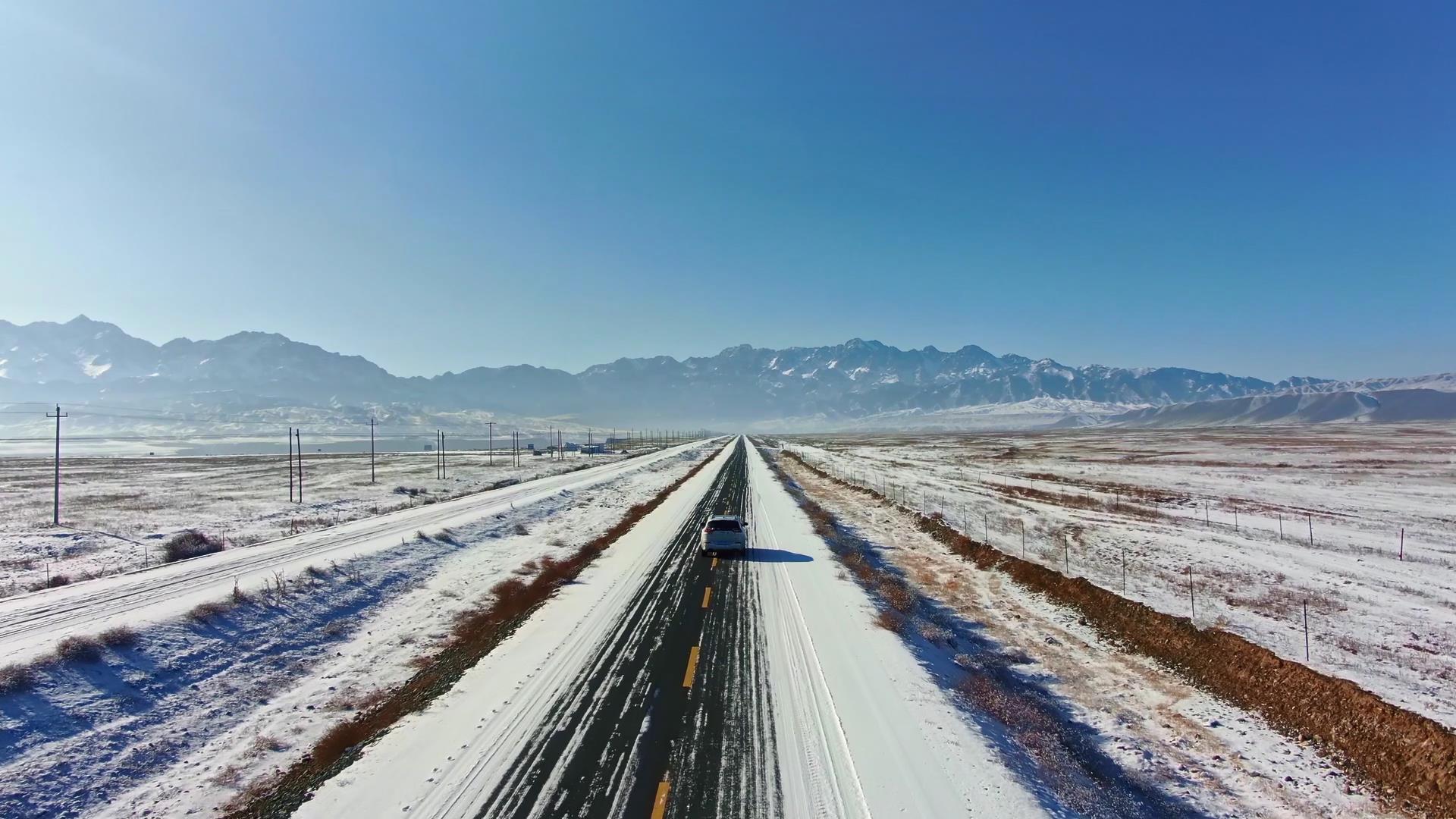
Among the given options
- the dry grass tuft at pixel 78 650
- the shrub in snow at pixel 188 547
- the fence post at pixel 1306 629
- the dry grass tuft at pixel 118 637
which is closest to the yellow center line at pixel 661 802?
the dry grass tuft at pixel 78 650

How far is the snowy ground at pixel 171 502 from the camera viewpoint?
84.7 feet

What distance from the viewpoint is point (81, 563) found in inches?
936

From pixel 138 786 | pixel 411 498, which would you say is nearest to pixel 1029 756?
pixel 138 786

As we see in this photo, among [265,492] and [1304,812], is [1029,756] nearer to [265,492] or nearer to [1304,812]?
[1304,812]

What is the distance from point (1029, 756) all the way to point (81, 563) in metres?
32.5

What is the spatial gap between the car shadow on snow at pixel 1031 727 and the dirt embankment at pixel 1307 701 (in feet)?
9.23

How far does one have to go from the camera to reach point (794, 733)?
9773 mm

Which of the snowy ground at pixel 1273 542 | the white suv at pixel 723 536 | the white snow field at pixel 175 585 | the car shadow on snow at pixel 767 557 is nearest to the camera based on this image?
the snowy ground at pixel 1273 542

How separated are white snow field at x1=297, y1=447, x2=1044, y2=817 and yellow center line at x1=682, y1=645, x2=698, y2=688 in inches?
39.7

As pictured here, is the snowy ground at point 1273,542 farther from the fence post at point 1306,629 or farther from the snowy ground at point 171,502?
the snowy ground at point 171,502

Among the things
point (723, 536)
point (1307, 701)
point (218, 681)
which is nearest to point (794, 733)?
point (1307, 701)

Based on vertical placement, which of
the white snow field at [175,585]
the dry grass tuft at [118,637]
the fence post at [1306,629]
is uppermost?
the dry grass tuft at [118,637]

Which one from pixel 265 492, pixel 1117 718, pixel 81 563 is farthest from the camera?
pixel 265 492

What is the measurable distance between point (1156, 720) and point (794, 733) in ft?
21.7
